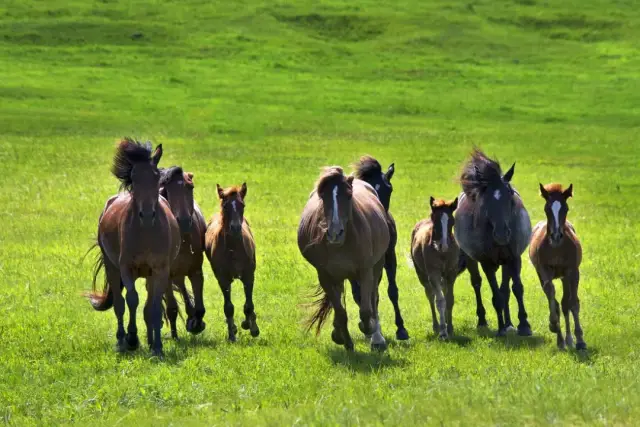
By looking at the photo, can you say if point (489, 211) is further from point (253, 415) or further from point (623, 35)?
point (623, 35)

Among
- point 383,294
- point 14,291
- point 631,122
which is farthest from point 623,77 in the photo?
point 14,291

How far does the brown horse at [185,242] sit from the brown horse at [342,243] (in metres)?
1.88

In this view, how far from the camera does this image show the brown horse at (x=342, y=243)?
40.6 ft

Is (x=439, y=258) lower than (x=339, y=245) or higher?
lower

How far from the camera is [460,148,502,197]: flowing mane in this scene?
49.3 ft

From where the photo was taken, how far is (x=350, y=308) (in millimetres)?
16750

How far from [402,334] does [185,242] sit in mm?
3352

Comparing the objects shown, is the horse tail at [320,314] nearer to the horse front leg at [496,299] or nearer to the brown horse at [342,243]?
the brown horse at [342,243]

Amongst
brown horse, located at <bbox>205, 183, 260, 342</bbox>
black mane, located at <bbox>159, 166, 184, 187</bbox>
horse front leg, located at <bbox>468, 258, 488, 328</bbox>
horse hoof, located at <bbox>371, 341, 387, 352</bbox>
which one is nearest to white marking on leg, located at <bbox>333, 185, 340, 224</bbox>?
horse hoof, located at <bbox>371, 341, 387, 352</bbox>

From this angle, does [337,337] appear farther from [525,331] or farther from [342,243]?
[525,331]

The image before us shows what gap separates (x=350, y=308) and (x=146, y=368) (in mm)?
5588

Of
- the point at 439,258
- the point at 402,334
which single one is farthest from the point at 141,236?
the point at 439,258

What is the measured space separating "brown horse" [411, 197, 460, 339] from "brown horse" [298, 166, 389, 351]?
4.07 ft

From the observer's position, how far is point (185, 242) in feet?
49.0
